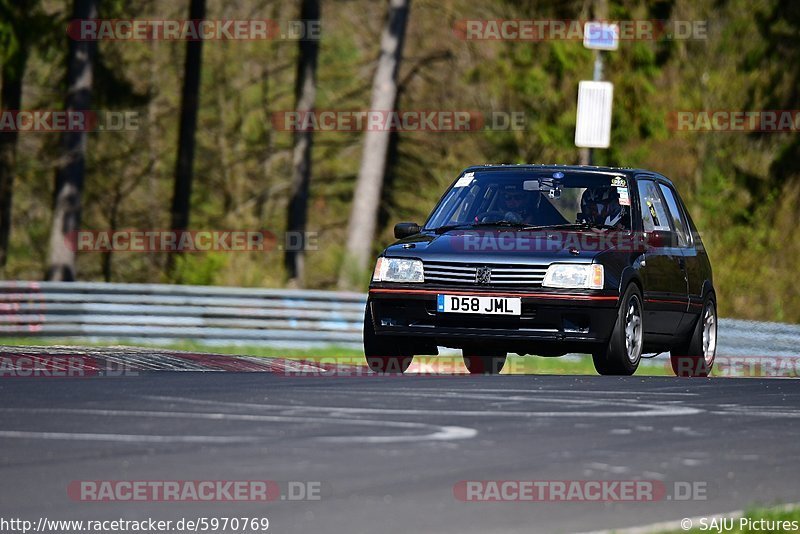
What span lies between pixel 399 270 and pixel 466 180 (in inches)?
73.2

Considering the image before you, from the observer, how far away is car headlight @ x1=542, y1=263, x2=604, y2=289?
42.5 ft

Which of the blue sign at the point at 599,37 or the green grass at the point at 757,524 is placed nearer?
the green grass at the point at 757,524

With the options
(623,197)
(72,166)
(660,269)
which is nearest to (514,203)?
(623,197)

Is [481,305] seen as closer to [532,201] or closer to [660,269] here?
[532,201]

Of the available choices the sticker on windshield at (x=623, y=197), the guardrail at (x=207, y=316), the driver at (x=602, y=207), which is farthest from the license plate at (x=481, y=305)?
the guardrail at (x=207, y=316)


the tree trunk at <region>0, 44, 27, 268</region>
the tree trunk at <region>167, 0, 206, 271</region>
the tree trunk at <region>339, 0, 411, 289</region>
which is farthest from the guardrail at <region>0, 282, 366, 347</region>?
the tree trunk at <region>167, 0, 206, 271</region>

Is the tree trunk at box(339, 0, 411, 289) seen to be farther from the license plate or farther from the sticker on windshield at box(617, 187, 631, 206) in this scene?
the license plate

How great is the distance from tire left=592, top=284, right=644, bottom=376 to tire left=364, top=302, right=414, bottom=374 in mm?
1578

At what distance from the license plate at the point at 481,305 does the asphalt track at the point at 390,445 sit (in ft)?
4.01

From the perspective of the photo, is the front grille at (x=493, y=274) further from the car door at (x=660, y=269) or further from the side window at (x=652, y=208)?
the side window at (x=652, y=208)

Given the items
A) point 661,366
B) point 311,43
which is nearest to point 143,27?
point 311,43

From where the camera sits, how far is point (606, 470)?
734 cm

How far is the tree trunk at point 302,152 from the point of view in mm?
36219

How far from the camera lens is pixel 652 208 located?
49.1 ft
